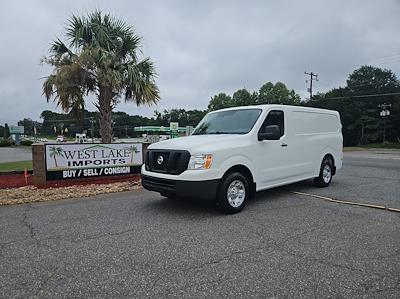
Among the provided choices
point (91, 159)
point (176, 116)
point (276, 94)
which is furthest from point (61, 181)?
point (176, 116)

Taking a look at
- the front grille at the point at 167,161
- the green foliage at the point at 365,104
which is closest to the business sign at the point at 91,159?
the front grille at the point at 167,161

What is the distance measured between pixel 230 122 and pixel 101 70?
6410mm

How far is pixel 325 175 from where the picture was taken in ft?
27.0

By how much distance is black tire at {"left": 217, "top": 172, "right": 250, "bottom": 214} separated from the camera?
541 centimetres

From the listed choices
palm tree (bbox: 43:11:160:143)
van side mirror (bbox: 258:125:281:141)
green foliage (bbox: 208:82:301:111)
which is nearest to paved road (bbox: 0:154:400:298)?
van side mirror (bbox: 258:125:281:141)

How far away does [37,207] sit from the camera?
649 cm

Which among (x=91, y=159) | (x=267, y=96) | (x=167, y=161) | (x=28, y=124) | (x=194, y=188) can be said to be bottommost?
(x=194, y=188)

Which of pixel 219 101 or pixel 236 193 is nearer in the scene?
pixel 236 193

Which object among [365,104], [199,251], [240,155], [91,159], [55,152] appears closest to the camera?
[199,251]

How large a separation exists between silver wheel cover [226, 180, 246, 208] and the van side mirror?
1070mm

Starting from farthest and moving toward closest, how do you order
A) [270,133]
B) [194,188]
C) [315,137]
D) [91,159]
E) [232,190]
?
1. [91,159]
2. [315,137]
3. [270,133]
4. [232,190]
5. [194,188]

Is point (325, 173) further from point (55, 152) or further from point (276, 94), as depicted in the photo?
point (276, 94)

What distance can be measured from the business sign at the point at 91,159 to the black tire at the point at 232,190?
214 inches

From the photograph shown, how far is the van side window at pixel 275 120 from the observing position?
21.0 feet
